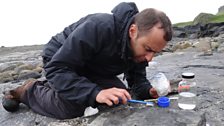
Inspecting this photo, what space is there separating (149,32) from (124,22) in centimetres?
30

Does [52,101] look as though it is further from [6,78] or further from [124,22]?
[6,78]

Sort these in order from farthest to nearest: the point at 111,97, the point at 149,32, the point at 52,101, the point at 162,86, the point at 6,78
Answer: the point at 6,78 → the point at 162,86 → the point at 52,101 → the point at 149,32 → the point at 111,97

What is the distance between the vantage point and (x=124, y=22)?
2.87m

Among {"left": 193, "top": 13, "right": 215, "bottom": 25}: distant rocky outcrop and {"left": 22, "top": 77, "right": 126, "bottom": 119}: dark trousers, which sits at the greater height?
{"left": 22, "top": 77, "right": 126, "bottom": 119}: dark trousers

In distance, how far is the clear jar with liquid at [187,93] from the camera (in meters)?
2.92

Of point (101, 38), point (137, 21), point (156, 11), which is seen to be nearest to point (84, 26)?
point (101, 38)

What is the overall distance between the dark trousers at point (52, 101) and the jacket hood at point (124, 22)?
54 cm

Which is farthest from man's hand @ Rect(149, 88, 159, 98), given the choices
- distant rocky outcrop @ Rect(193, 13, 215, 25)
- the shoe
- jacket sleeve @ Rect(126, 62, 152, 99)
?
distant rocky outcrop @ Rect(193, 13, 215, 25)

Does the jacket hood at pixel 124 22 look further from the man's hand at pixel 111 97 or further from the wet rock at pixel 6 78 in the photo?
the wet rock at pixel 6 78

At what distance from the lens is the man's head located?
8.78 ft

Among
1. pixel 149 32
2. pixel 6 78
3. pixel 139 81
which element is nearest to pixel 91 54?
pixel 149 32

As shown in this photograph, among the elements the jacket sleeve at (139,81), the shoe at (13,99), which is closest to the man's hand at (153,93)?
the jacket sleeve at (139,81)

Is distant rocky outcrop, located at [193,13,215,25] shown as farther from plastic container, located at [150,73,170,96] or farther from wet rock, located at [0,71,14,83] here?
plastic container, located at [150,73,170,96]

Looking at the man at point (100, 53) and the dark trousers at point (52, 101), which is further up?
the man at point (100, 53)
